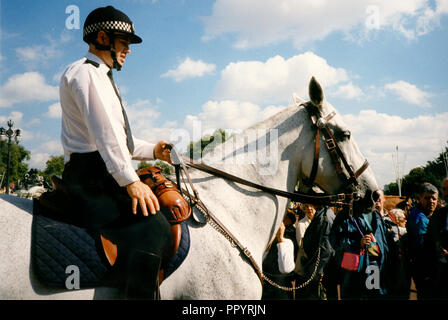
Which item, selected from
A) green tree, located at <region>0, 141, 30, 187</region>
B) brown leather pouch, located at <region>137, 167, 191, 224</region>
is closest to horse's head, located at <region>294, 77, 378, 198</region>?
brown leather pouch, located at <region>137, 167, 191, 224</region>

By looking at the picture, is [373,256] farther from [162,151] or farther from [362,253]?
[162,151]

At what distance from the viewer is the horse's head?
346cm

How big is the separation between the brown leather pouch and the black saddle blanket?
605 mm

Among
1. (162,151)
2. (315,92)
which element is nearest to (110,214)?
(162,151)

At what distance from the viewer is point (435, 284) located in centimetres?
473

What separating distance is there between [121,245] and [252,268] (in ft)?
4.13

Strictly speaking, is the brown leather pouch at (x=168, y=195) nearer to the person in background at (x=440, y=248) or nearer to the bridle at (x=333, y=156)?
the bridle at (x=333, y=156)

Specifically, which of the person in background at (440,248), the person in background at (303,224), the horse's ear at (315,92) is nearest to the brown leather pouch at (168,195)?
the horse's ear at (315,92)

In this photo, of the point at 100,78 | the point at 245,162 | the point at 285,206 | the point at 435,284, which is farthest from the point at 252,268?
the point at 435,284

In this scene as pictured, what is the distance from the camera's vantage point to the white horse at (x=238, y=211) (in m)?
2.25

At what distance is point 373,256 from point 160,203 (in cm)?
448

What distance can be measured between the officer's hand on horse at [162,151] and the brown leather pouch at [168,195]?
358 mm

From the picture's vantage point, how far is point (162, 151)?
3.31 metres

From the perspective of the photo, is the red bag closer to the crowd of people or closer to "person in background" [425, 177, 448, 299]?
the crowd of people
